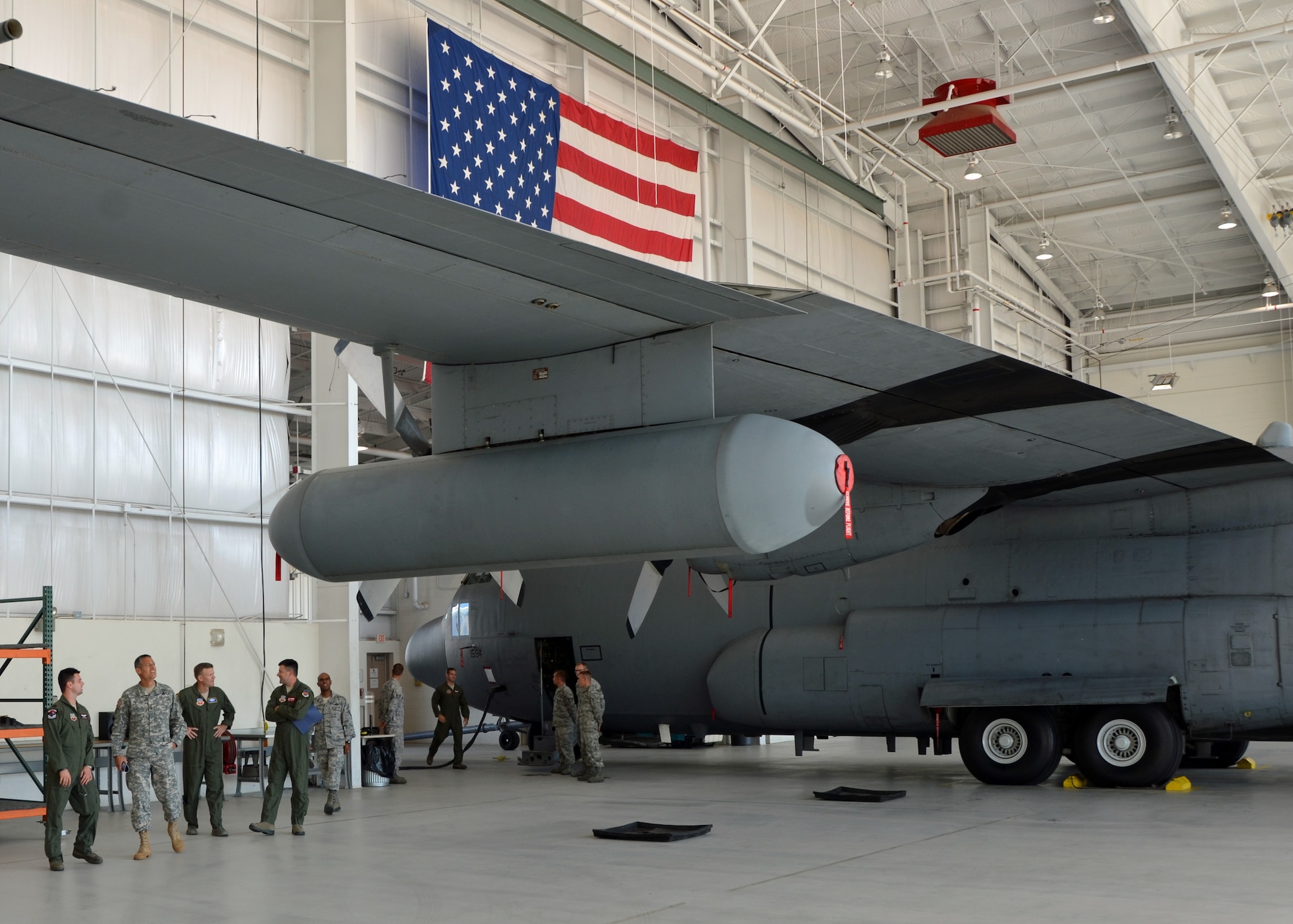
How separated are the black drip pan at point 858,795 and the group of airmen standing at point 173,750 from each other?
4.79 metres

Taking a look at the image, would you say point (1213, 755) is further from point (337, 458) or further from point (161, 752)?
point (161, 752)

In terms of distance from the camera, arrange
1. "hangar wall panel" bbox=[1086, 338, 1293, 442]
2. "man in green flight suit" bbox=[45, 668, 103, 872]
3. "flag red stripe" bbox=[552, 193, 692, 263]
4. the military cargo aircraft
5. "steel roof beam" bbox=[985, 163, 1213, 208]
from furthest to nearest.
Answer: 1. "hangar wall panel" bbox=[1086, 338, 1293, 442]
2. "steel roof beam" bbox=[985, 163, 1213, 208]
3. "flag red stripe" bbox=[552, 193, 692, 263]
4. "man in green flight suit" bbox=[45, 668, 103, 872]
5. the military cargo aircraft

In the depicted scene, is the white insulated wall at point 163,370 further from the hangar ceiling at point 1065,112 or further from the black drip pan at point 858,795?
the black drip pan at point 858,795

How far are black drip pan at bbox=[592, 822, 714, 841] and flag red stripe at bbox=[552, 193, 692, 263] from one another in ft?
32.1

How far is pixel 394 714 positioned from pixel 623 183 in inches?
335

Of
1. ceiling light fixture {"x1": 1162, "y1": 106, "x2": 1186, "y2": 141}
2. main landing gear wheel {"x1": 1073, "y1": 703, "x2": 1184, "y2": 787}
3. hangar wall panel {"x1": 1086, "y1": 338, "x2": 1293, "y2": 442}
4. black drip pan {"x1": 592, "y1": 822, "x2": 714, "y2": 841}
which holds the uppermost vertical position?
ceiling light fixture {"x1": 1162, "y1": 106, "x2": 1186, "y2": 141}

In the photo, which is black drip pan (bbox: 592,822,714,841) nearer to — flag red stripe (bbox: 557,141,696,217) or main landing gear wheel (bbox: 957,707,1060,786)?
main landing gear wheel (bbox: 957,707,1060,786)

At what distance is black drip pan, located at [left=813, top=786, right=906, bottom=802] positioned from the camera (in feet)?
36.9

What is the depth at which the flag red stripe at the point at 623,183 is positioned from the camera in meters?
17.2

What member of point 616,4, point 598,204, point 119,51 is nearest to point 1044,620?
point 598,204

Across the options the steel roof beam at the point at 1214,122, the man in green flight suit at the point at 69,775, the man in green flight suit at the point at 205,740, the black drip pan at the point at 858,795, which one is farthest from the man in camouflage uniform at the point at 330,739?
the steel roof beam at the point at 1214,122

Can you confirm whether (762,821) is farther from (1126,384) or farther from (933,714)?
(1126,384)

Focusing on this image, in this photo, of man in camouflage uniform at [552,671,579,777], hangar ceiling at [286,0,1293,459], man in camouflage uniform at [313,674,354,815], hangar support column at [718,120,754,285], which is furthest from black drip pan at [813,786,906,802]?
hangar support column at [718,120,754,285]

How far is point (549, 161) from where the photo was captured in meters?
16.6
